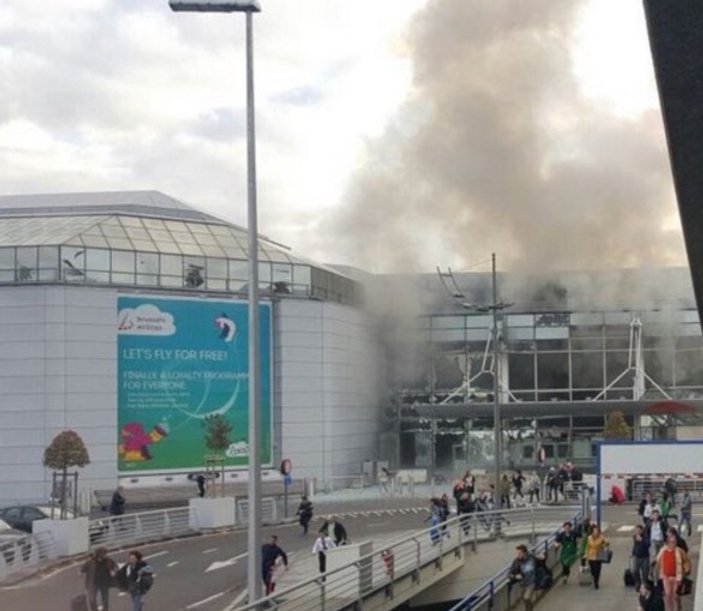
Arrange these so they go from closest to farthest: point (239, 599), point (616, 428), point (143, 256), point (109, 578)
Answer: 1. point (109, 578)
2. point (239, 599)
3. point (143, 256)
4. point (616, 428)

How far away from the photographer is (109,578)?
59.5ft

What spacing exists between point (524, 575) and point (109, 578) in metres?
6.32

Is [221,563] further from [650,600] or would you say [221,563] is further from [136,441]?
[136,441]

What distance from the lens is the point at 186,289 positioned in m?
50.2

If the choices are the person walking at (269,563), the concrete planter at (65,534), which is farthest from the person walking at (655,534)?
the concrete planter at (65,534)

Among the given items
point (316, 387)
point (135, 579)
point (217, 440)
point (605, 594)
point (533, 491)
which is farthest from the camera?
point (316, 387)

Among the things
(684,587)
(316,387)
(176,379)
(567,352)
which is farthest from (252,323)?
(567,352)

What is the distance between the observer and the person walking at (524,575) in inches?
762

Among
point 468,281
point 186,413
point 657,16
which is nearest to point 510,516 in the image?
point 186,413

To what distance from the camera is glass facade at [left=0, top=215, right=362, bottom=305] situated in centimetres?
4744

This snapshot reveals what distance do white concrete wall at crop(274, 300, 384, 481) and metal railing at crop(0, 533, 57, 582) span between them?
24.9 m

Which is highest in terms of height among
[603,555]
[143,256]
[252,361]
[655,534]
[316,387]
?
[143,256]

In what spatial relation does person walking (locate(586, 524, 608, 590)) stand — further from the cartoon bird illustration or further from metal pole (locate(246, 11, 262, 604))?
the cartoon bird illustration

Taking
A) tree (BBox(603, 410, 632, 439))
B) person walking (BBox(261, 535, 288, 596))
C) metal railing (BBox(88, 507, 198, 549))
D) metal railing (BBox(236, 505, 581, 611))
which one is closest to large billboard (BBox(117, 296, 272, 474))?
metal railing (BBox(88, 507, 198, 549))
